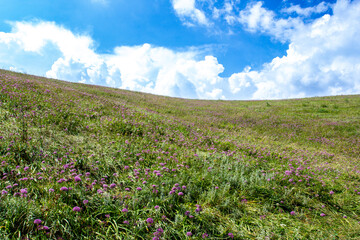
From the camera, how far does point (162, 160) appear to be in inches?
206

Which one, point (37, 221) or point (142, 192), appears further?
point (142, 192)

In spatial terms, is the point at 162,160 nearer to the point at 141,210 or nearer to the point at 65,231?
the point at 141,210

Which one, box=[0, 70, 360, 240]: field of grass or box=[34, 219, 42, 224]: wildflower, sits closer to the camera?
box=[34, 219, 42, 224]: wildflower

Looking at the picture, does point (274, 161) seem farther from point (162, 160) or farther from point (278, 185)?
point (162, 160)

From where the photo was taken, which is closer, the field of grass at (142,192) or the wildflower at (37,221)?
the wildflower at (37,221)

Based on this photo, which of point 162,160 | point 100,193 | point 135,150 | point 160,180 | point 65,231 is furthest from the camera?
point 135,150

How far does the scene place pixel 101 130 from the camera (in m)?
7.22

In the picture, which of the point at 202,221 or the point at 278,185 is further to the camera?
the point at 278,185

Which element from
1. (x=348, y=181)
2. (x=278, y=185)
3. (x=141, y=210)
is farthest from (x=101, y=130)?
(x=348, y=181)

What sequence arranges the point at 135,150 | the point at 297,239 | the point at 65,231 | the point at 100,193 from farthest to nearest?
the point at 135,150 < the point at 100,193 < the point at 297,239 < the point at 65,231

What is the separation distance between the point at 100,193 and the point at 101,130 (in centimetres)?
431

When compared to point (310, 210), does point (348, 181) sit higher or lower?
higher

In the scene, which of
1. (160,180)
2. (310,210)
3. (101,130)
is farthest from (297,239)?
(101,130)

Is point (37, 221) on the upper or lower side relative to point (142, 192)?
lower
